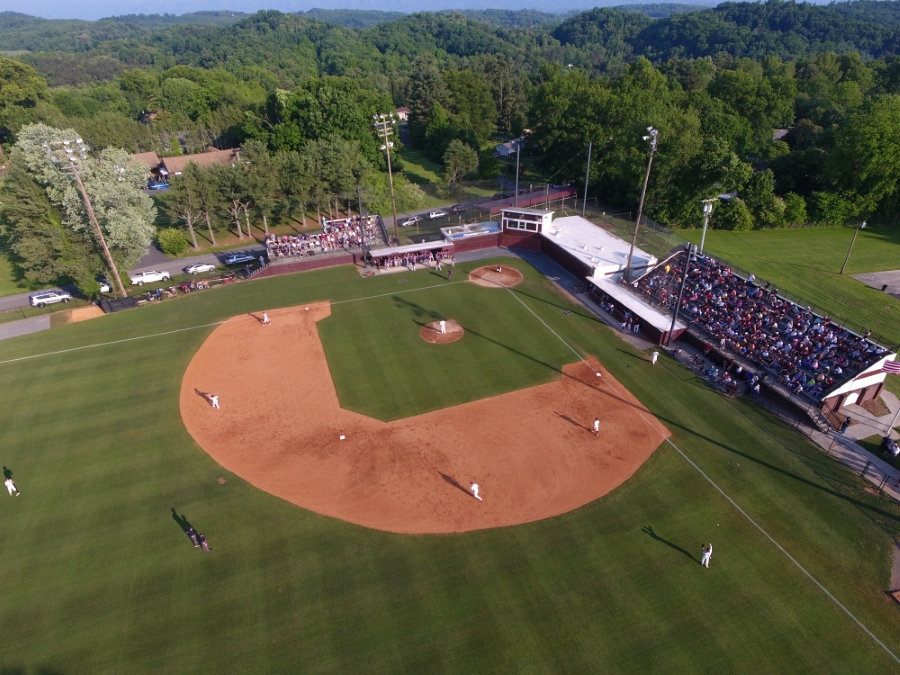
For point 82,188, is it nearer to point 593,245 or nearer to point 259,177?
point 259,177

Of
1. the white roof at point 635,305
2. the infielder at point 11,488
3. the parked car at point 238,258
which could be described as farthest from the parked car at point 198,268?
the white roof at point 635,305

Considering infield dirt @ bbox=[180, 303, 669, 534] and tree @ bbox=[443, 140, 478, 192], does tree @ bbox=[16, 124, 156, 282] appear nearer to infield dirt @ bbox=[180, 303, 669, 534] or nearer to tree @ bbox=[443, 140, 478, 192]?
infield dirt @ bbox=[180, 303, 669, 534]

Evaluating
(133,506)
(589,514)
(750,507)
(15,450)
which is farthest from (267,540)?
(750,507)

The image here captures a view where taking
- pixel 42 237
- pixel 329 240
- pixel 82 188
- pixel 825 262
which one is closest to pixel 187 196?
pixel 82 188

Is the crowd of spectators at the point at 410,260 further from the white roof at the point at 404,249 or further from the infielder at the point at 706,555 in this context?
the infielder at the point at 706,555

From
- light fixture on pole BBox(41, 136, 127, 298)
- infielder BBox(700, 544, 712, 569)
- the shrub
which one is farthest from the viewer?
the shrub

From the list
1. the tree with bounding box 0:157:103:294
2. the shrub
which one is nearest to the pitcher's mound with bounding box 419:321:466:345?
the tree with bounding box 0:157:103:294
